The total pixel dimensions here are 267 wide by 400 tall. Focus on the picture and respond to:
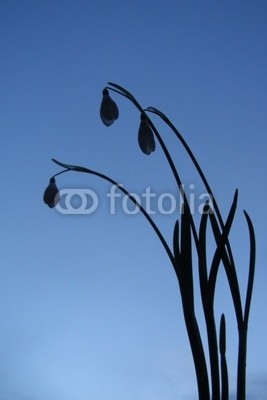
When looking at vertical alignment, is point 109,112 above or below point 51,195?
above

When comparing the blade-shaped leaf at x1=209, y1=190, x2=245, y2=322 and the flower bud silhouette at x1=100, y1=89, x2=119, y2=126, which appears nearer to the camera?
the blade-shaped leaf at x1=209, y1=190, x2=245, y2=322

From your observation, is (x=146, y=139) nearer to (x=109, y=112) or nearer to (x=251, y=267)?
(x=109, y=112)

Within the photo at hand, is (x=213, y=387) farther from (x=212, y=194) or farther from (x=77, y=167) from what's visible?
(x=77, y=167)

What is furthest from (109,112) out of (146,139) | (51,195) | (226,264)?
(226,264)

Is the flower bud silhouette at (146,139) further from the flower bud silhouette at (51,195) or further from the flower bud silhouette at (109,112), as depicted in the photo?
the flower bud silhouette at (51,195)

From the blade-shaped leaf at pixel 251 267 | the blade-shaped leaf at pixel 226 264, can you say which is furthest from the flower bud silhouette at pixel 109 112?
the blade-shaped leaf at pixel 251 267

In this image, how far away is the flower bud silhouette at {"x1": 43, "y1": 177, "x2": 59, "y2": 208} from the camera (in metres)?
3.19

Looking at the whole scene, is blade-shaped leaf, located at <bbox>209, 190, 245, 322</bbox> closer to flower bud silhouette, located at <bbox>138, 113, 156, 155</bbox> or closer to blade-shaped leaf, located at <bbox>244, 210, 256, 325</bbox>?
blade-shaped leaf, located at <bbox>244, 210, 256, 325</bbox>

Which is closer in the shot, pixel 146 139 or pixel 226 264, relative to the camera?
pixel 226 264

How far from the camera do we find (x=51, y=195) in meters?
3.20

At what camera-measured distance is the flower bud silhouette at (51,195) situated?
126 inches

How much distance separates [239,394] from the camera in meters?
2.38

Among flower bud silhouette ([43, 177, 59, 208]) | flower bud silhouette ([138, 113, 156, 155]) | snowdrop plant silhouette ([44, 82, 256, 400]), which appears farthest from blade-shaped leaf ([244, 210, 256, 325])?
flower bud silhouette ([43, 177, 59, 208])

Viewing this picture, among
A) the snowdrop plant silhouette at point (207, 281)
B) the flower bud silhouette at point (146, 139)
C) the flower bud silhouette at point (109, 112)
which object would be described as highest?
the flower bud silhouette at point (109, 112)
